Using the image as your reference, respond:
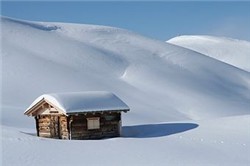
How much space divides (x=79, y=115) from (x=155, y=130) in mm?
5114

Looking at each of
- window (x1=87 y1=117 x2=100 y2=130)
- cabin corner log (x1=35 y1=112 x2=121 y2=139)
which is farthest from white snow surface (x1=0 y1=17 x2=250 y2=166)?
window (x1=87 y1=117 x2=100 y2=130)

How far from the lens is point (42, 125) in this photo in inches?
1123

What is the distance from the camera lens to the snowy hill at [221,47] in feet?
517

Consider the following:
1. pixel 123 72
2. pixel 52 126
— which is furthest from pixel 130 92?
pixel 52 126

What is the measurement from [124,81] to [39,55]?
12386mm

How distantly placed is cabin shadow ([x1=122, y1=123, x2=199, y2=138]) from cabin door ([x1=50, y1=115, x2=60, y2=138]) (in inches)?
149

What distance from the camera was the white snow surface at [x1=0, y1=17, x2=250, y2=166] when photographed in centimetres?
2023

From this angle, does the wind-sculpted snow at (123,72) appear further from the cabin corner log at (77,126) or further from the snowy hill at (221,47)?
the snowy hill at (221,47)

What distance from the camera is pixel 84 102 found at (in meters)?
26.8

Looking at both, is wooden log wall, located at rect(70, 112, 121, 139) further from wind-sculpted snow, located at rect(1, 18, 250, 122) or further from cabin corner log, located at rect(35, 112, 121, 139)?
wind-sculpted snow, located at rect(1, 18, 250, 122)

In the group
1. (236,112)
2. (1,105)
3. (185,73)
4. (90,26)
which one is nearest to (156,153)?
(1,105)

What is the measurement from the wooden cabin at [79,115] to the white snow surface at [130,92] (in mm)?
1442

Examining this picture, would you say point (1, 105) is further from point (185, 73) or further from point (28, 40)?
point (185, 73)

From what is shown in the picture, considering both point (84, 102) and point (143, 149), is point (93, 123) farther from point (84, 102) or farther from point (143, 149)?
point (143, 149)
